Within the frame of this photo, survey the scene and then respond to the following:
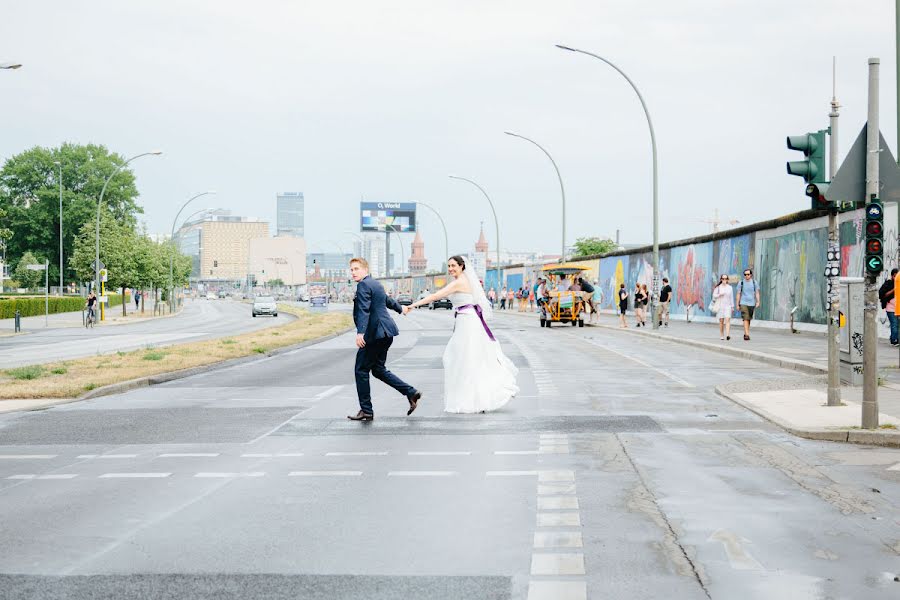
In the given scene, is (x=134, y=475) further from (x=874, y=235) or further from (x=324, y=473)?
(x=874, y=235)

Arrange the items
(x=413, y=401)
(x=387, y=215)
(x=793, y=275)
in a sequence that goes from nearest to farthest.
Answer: (x=413, y=401)
(x=793, y=275)
(x=387, y=215)

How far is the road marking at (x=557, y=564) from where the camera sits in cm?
505

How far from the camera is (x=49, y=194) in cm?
9038

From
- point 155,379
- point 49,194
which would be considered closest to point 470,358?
point 155,379

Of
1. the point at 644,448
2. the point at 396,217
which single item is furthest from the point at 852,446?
the point at 396,217

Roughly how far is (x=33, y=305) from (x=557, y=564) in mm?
63957

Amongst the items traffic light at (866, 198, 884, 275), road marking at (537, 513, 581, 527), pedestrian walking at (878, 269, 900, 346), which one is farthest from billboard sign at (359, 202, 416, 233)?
road marking at (537, 513, 581, 527)

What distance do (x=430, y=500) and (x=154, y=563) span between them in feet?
6.99

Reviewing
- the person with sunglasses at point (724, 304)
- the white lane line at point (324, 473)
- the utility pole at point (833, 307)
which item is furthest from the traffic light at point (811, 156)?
the person with sunglasses at point (724, 304)

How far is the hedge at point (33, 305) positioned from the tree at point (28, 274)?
105 ft

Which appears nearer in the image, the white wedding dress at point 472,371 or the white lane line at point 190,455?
the white lane line at point 190,455

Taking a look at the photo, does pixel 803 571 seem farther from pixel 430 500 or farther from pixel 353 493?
pixel 353 493

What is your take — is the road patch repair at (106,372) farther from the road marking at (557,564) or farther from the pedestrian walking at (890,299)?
the pedestrian walking at (890,299)

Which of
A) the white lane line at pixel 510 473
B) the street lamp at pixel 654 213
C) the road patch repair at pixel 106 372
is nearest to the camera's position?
the white lane line at pixel 510 473
